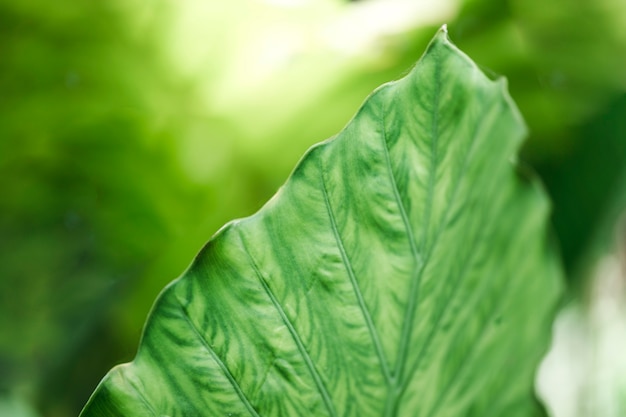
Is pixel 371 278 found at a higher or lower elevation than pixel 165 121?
lower

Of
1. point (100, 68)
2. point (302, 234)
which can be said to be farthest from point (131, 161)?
point (302, 234)

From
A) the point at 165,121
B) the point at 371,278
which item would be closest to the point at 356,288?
the point at 371,278

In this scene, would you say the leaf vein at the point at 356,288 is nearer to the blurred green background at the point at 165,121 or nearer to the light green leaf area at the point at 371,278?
the light green leaf area at the point at 371,278

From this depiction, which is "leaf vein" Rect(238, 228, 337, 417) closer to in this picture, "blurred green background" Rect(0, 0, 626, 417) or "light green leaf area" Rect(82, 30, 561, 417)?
"light green leaf area" Rect(82, 30, 561, 417)

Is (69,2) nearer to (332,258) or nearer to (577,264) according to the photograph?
(332,258)

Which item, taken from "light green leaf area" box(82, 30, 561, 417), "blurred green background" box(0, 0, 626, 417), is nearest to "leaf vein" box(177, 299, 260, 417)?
"light green leaf area" box(82, 30, 561, 417)

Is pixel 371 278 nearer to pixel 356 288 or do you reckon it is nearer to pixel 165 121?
pixel 356 288

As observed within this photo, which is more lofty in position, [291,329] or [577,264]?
[291,329]
